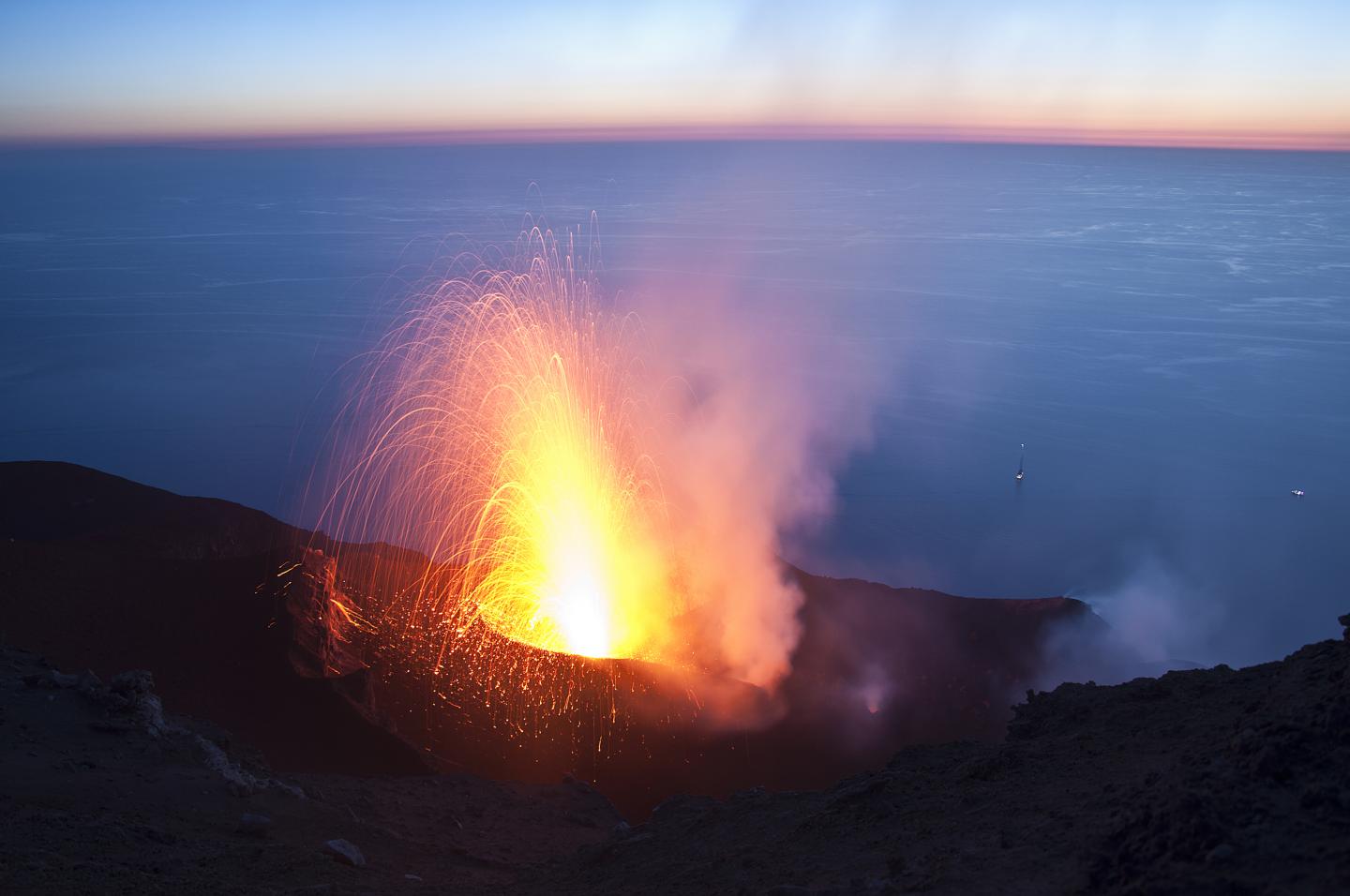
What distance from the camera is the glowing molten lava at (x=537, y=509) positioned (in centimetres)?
2027

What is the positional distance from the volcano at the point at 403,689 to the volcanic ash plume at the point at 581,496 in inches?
52.0

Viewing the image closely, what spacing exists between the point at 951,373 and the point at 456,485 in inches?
1330

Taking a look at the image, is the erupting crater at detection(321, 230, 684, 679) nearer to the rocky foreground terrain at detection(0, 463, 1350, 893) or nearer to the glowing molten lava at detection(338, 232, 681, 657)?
the glowing molten lava at detection(338, 232, 681, 657)

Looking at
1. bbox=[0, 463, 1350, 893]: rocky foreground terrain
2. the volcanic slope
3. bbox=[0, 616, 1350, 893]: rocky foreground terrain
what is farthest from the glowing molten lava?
the volcanic slope

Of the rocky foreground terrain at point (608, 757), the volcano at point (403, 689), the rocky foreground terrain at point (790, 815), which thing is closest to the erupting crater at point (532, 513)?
the volcano at point (403, 689)

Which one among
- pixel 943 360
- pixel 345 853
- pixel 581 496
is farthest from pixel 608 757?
pixel 943 360

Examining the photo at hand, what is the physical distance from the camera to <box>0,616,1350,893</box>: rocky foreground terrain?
585cm

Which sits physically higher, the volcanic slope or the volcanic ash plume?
the volcanic slope

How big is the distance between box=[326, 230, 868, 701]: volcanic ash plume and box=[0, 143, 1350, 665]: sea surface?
10.2 feet

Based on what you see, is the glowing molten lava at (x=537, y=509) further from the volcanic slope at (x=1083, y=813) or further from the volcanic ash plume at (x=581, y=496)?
the volcanic slope at (x=1083, y=813)

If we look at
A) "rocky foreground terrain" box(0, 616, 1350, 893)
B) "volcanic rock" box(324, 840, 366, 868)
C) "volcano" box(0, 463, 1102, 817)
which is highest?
"rocky foreground terrain" box(0, 616, 1350, 893)

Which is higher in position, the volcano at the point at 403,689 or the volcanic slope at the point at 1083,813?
the volcanic slope at the point at 1083,813

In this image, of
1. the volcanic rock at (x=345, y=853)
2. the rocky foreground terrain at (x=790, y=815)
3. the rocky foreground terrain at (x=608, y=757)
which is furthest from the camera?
the volcanic rock at (x=345, y=853)

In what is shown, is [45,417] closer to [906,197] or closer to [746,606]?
[746,606]
